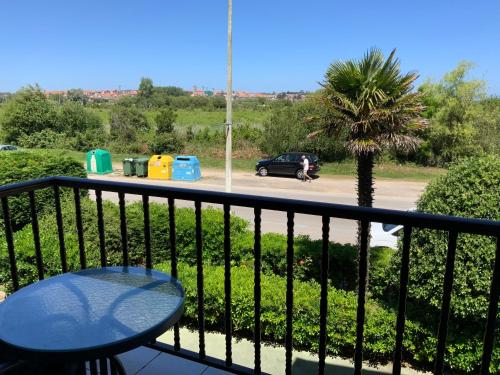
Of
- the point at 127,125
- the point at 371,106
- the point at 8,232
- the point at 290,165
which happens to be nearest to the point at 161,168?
the point at 290,165

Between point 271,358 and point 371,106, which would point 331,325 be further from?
point 371,106

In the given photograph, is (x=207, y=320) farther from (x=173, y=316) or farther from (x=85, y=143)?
(x=85, y=143)

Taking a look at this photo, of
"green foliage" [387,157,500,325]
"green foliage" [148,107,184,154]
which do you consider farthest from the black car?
"green foliage" [387,157,500,325]

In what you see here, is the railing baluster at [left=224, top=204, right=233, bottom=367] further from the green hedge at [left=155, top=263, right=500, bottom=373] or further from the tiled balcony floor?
the green hedge at [left=155, top=263, right=500, bottom=373]

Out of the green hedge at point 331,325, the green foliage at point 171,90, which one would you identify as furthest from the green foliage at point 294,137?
the green foliage at point 171,90

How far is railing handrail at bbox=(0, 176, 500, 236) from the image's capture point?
1.31m

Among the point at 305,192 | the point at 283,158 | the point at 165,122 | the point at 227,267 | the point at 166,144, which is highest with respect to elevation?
the point at 165,122

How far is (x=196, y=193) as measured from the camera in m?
1.83

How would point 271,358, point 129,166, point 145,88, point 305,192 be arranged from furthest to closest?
point 145,88, point 129,166, point 305,192, point 271,358

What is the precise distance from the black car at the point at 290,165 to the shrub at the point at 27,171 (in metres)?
11.3

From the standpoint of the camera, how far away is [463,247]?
389cm

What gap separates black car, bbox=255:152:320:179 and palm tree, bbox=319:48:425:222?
12.2 meters

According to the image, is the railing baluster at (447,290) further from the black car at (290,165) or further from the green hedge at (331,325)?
the black car at (290,165)

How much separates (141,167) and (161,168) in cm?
108
